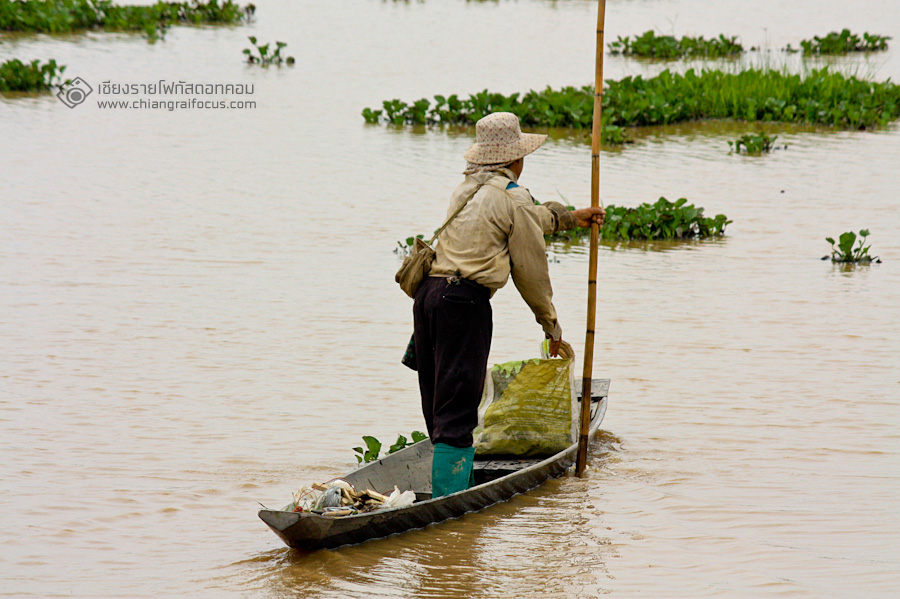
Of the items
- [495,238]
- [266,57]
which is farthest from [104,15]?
[495,238]

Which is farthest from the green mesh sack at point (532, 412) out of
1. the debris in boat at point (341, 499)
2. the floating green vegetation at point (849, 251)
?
the floating green vegetation at point (849, 251)

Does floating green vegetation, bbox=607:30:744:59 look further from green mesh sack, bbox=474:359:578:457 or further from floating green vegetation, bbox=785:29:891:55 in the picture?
green mesh sack, bbox=474:359:578:457

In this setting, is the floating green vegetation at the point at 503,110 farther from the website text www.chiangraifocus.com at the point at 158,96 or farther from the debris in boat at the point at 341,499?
the debris in boat at the point at 341,499

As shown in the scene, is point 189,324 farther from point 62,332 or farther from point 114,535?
point 114,535

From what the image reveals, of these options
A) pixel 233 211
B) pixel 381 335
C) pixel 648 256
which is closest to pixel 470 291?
pixel 381 335

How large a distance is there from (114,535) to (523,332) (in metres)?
4.01

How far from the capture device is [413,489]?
198 inches

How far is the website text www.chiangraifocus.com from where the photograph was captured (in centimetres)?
1712

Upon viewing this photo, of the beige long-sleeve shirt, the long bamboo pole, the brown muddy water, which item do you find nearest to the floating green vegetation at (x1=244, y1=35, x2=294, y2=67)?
the brown muddy water

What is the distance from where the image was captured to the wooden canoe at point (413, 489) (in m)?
4.04

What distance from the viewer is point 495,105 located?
613 inches

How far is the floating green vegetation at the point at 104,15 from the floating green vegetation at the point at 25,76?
442cm

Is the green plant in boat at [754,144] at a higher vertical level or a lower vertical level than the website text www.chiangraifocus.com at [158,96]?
lower

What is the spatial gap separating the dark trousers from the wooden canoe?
12.0 inches
